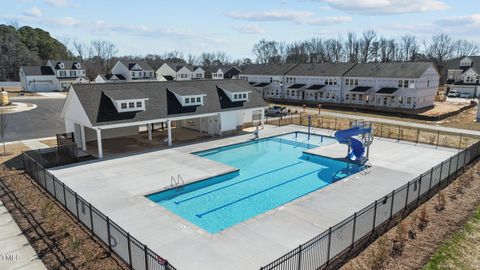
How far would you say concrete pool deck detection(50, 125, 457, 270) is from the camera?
44.7ft

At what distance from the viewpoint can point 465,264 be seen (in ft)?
42.4

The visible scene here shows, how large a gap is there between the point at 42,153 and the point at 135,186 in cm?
1099

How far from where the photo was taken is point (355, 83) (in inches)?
2389

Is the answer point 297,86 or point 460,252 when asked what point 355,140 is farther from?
point 297,86

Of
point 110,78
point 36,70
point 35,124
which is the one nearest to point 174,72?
point 110,78

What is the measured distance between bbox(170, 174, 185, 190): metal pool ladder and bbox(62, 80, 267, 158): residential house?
27.3ft

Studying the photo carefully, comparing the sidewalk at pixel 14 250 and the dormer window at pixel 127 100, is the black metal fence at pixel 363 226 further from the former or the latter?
the dormer window at pixel 127 100

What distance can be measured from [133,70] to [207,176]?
2635 inches

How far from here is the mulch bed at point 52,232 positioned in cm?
1278

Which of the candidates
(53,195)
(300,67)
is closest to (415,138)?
(53,195)

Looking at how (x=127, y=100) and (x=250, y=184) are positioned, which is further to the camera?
(x=127, y=100)

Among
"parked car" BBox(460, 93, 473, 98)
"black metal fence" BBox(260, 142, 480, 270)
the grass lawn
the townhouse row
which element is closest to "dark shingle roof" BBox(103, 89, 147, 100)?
"black metal fence" BBox(260, 142, 480, 270)

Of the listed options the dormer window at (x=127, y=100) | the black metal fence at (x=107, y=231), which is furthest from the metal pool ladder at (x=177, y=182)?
the dormer window at (x=127, y=100)

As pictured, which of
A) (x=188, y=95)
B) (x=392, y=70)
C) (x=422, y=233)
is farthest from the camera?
(x=392, y=70)
